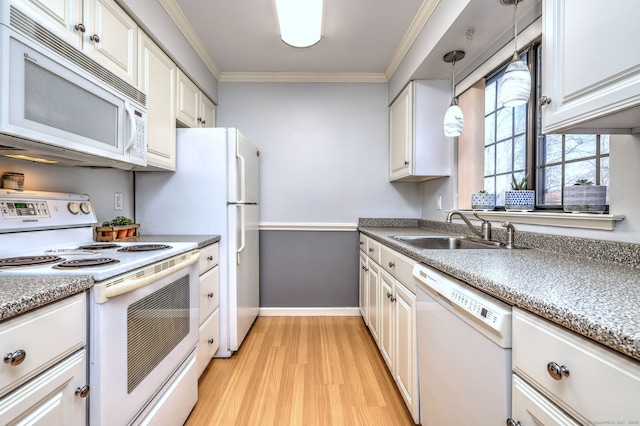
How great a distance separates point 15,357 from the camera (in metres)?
0.68

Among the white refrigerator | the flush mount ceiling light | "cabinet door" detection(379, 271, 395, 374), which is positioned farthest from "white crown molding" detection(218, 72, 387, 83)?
"cabinet door" detection(379, 271, 395, 374)

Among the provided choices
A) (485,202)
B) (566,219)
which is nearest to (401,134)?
(485,202)

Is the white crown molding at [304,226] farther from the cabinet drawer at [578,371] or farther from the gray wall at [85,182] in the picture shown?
the cabinet drawer at [578,371]

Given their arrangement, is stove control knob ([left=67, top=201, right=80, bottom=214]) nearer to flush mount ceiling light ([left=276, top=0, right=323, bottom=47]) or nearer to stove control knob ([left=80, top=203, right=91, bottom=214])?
stove control knob ([left=80, top=203, right=91, bottom=214])

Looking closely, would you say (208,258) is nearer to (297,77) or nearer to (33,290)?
(33,290)

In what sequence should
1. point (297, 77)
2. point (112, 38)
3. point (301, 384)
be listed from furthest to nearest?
point (297, 77) → point (301, 384) → point (112, 38)

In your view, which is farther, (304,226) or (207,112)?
(304,226)

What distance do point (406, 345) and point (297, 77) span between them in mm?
2585

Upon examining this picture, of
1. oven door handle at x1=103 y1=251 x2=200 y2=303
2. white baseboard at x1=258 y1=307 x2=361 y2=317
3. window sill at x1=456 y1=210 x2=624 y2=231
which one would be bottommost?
white baseboard at x1=258 y1=307 x2=361 y2=317

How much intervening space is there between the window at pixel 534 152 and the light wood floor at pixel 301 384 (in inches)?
55.3

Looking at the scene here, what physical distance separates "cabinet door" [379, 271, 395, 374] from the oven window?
1.14m

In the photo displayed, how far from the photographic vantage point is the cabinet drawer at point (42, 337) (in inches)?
26.3

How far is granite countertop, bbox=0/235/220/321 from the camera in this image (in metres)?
0.68

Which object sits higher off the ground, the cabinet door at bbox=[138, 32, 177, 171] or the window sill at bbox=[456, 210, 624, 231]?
the cabinet door at bbox=[138, 32, 177, 171]
